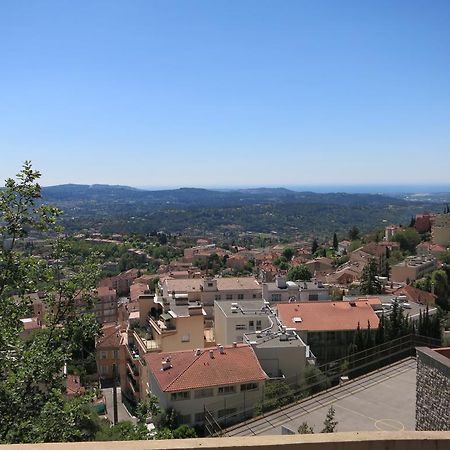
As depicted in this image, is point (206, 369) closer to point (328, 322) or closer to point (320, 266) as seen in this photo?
point (328, 322)

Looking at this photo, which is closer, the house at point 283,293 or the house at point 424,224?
the house at point 283,293

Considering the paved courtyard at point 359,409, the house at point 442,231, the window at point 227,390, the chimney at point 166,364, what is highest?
the house at point 442,231

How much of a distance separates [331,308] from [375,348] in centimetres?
863

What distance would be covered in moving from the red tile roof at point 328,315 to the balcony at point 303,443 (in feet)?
72.6

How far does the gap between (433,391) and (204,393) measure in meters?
11.0

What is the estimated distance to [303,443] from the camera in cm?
258

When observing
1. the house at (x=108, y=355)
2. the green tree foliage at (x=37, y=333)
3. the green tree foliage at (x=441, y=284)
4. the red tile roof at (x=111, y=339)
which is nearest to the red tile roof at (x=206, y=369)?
the green tree foliage at (x=37, y=333)

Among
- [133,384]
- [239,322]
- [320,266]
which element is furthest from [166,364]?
[320,266]

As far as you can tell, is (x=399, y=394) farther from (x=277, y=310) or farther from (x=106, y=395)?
(x=106, y=395)

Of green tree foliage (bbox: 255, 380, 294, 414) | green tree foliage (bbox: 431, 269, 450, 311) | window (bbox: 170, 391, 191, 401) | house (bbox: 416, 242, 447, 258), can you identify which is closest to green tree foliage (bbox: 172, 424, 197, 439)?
Answer: window (bbox: 170, 391, 191, 401)

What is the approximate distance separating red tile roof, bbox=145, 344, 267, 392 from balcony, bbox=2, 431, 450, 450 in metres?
15.5

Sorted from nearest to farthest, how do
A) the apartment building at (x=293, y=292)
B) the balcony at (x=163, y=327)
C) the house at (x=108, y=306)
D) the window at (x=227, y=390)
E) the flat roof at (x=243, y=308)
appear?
the window at (x=227, y=390), the balcony at (x=163, y=327), the flat roof at (x=243, y=308), the apartment building at (x=293, y=292), the house at (x=108, y=306)

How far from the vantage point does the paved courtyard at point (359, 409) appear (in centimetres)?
1238

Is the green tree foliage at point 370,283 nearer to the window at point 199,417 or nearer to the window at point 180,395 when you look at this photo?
the window at point 199,417
